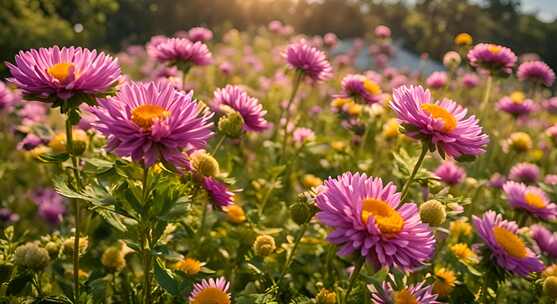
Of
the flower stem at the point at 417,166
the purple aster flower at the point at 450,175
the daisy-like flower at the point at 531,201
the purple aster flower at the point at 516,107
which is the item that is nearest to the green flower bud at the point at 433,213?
the flower stem at the point at 417,166

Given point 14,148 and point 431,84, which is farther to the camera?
point 14,148

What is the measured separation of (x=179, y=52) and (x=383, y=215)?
5.47 ft

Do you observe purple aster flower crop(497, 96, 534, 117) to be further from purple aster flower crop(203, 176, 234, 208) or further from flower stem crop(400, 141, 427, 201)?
purple aster flower crop(203, 176, 234, 208)

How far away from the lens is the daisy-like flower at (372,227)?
139 centimetres

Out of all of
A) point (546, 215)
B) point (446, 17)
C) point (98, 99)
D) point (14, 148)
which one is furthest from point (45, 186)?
point (446, 17)

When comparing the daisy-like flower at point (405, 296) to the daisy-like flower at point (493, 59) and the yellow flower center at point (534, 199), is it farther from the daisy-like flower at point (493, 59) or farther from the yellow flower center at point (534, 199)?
the daisy-like flower at point (493, 59)

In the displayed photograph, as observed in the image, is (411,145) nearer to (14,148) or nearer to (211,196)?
(211,196)

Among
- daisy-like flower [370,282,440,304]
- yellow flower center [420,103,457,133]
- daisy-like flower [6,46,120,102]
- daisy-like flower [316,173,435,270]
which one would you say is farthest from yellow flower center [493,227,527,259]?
daisy-like flower [6,46,120,102]

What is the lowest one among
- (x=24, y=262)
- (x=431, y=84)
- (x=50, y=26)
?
(x=24, y=262)

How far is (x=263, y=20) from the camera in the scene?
21.7m

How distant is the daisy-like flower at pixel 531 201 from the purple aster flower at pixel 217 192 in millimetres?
1639

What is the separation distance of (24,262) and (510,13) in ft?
121

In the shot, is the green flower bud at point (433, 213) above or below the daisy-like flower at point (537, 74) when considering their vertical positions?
below

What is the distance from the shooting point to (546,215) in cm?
258
